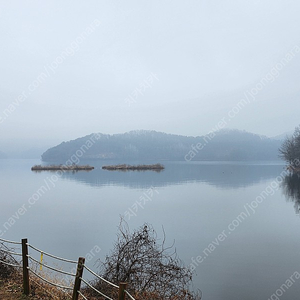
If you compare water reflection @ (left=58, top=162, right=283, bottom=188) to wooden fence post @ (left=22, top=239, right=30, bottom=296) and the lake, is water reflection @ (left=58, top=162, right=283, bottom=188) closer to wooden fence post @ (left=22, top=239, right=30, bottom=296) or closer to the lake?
the lake

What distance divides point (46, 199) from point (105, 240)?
56.4ft

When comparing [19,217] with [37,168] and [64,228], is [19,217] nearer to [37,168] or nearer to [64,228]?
[64,228]

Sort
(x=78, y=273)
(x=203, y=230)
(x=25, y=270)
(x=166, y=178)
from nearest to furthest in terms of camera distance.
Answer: (x=78, y=273)
(x=25, y=270)
(x=203, y=230)
(x=166, y=178)

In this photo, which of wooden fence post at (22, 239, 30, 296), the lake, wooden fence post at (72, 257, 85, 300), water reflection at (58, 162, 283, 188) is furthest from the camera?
water reflection at (58, 162, 283, 188)

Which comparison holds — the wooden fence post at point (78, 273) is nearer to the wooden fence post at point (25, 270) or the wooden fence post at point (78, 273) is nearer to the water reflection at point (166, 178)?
the wooden fence post at point (25, 270)

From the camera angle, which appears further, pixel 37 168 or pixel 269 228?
pixel 37 168

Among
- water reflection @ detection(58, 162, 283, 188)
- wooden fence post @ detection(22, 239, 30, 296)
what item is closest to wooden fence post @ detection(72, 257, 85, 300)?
wooden fence post @ detection(22, 239, 30, 296)

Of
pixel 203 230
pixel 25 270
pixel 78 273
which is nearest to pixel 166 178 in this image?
pixel 203 230

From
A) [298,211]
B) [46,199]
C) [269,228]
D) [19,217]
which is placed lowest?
[298,211]

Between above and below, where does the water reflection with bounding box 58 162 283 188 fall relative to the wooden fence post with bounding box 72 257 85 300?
above

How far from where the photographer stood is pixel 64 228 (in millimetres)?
17250

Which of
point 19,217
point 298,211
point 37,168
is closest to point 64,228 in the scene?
point 19,217

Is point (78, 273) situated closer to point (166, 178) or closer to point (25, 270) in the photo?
point (25, 270)

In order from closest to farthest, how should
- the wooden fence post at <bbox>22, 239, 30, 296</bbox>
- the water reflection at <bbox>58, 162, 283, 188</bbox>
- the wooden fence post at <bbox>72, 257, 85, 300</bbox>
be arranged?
1. the wooden fence post at <bbox>72, 257, 85, 300</bbox>
2. the wooden fence post at <bbox>22, 239, 30, 296</bbox>
3. the water reflection at <bbox>58, 162, 283, 188</bbox>
